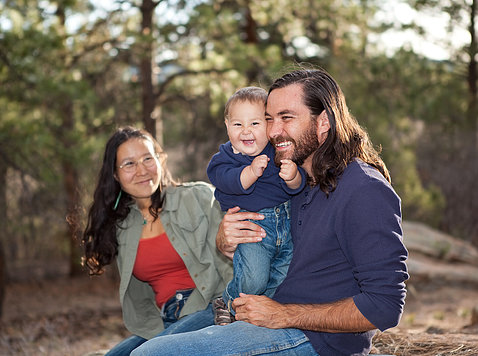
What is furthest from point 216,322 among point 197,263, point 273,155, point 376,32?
point 376,32

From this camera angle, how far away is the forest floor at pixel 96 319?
11.7 feet

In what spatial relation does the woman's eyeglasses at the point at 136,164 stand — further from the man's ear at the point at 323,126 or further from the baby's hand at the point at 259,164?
the man's ear at the point at 323,126

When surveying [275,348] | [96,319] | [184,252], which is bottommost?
[96,319]

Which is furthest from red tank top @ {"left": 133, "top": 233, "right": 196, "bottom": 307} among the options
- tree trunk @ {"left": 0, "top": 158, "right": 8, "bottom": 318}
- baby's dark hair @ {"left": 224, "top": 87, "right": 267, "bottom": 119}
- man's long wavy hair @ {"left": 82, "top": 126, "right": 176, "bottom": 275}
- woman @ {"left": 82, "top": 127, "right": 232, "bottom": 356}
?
tree trunk @ {"left": 0, "top": 158, "right": 8, "bottom": 318}

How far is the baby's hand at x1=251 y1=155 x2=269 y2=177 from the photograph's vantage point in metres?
2.83

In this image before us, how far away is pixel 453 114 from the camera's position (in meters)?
14.1

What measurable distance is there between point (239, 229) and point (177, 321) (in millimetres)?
939

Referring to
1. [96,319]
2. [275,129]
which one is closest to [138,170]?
[275,129]

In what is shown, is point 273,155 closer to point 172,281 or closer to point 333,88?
point 333,88

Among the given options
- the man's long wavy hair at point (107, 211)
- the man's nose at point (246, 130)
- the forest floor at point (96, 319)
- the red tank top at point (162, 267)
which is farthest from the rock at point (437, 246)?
the man's nose at point (246, 130)

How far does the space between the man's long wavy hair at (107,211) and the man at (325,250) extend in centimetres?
136

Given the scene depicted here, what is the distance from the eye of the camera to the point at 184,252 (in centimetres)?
365

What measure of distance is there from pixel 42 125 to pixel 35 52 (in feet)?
4.13

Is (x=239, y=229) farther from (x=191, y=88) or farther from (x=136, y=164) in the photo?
(x=191, y=88)
